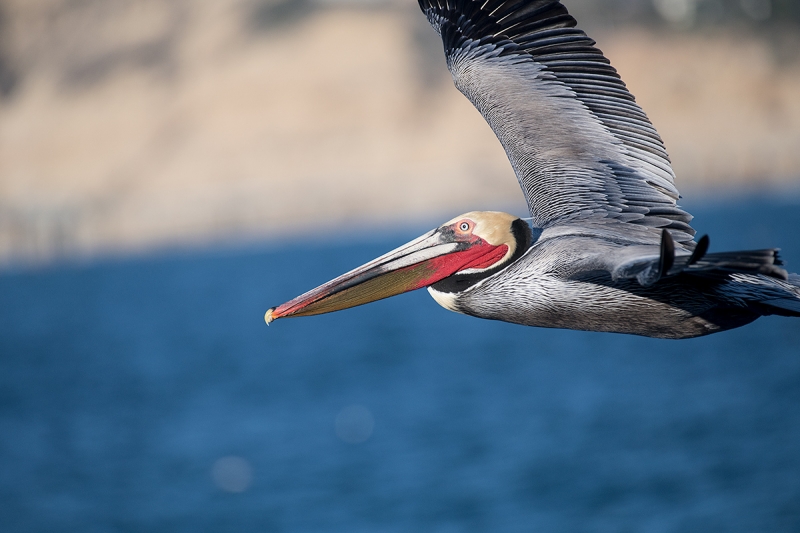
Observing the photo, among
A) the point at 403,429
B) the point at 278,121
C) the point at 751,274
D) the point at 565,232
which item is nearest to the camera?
the point at 751,274

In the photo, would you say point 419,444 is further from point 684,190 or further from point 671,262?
point 684,190

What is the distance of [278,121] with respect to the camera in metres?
105

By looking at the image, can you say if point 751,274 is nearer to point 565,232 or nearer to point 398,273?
point 565,232

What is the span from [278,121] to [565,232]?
4060 inches

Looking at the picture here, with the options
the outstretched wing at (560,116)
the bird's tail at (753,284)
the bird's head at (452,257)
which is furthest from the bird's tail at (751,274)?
the bird's head at (452,257)

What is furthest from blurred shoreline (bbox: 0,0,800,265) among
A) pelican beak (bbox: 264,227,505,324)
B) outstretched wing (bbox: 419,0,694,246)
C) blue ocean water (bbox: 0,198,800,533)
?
pelican beak (bbox: 264,227,505,324)

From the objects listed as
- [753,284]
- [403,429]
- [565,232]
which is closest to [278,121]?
[403,429]

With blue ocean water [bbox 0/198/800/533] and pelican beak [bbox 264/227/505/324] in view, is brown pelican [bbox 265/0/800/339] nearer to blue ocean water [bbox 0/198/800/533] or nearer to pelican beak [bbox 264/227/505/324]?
pelican beak [bbox 264/227/505/324]

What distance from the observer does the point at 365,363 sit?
64812 millimetres

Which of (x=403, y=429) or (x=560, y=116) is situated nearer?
(x=560, y=116)

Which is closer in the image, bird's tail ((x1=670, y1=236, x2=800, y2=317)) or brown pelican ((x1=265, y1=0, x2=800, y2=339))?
bird's tail ((x1=670, y1=236, x2=800, y2=317))

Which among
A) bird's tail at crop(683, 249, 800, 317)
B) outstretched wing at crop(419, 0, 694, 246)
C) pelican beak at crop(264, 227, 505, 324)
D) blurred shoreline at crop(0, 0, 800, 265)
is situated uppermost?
blurred shoreline at crop(0, 0, 800, 265)

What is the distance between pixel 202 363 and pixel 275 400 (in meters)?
14.9

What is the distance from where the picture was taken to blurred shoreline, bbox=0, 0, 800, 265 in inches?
3420
